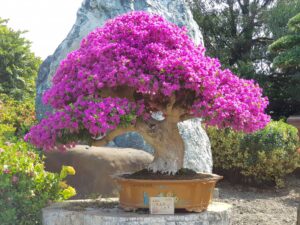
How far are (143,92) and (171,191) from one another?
2.27 feet

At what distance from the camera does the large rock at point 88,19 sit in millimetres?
5996

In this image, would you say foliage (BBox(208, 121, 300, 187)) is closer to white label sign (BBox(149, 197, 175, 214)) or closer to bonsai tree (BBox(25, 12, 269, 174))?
bonsai tree (BBox(25, 12, 269, 174))

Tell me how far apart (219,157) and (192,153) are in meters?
2.51

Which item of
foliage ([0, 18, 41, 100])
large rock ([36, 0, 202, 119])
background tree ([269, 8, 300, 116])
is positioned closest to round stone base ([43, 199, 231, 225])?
large rock ([36, 0, 202, 119])

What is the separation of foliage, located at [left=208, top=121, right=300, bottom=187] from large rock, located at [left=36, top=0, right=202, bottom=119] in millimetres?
2255

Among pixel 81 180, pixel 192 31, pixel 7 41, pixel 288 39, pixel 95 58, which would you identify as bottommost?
pixel 81 180

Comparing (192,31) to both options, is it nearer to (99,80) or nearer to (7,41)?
(99,80)

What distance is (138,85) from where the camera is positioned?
3346mm

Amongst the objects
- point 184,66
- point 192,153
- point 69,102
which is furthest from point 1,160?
point 192,153

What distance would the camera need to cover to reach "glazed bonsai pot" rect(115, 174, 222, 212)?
3514 mm

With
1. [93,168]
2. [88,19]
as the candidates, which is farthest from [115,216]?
[88,19]

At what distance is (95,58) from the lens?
3.59 meters

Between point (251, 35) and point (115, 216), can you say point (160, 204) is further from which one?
point (251, 35)

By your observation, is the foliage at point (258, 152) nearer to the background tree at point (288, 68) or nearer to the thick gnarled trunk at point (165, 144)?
the background tree at point (288, 68)
